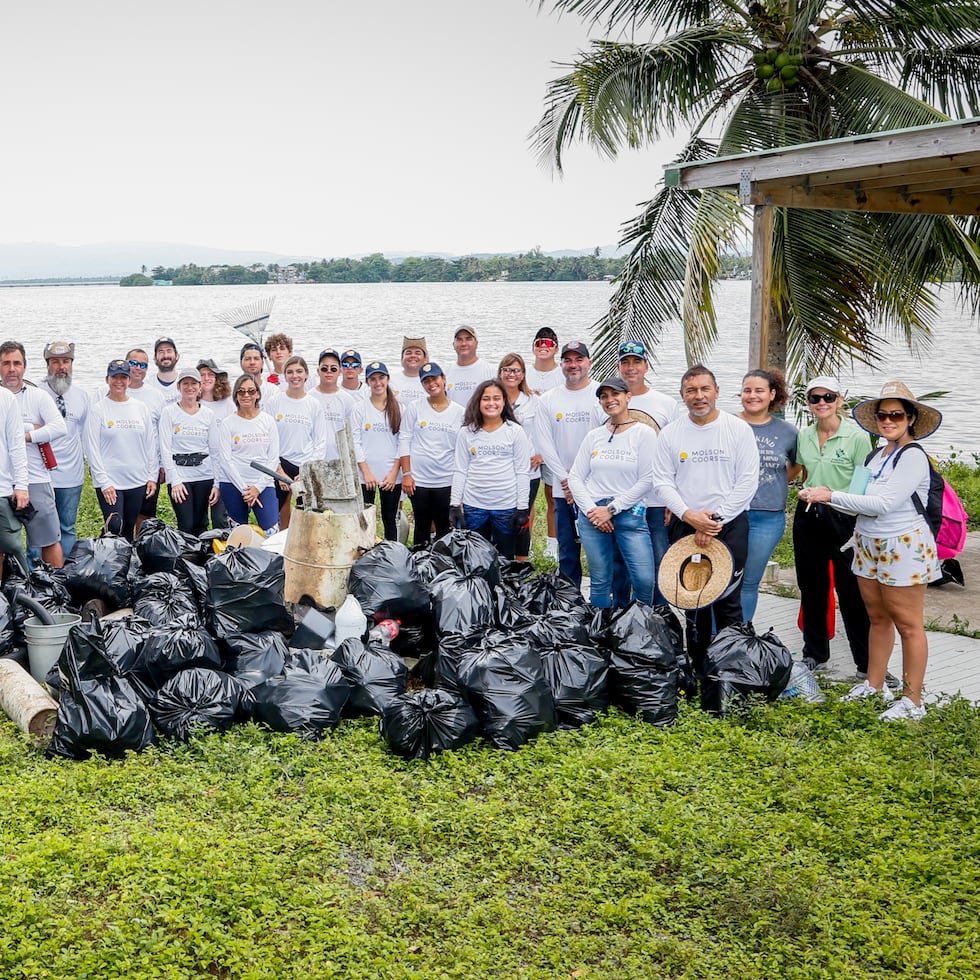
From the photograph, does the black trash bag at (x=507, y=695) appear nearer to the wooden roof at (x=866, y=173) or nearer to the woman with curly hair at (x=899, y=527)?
the woman with curly hair at (x=899, y=527)

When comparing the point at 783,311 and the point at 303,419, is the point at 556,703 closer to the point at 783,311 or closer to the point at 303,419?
the point at 303,419

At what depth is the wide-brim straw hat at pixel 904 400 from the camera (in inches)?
208

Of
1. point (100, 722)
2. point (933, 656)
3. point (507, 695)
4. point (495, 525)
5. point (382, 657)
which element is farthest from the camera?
point (495, 525)

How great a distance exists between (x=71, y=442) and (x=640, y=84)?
7466 millimetres

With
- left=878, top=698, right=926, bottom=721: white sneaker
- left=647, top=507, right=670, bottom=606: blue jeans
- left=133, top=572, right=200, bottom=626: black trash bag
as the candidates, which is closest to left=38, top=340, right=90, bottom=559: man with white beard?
left=133, top=572, right=200, bottom=626: black trash bag

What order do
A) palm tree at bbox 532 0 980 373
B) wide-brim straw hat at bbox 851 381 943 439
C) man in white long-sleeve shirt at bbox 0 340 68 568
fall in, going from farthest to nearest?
1. palm tree at bbox 532 0 980 373
2. man in white long-sleeve shirt at bbox 0 340 68 568
3. wide-brim straw hat at bbox 851 381 943 439

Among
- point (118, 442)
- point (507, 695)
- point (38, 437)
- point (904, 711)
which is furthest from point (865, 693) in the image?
point (38, 437)

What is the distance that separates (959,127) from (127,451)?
614 cm

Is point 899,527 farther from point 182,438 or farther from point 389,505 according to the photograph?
point 182,438

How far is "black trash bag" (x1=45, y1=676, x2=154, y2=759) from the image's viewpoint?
4.91m

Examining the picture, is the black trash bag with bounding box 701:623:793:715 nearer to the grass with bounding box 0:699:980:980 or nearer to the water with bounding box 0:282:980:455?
the grass with bounding box 0:699:980:980

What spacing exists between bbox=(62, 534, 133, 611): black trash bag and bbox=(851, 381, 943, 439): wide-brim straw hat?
15.1 ft

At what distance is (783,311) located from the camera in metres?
11.4

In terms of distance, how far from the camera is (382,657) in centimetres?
561
